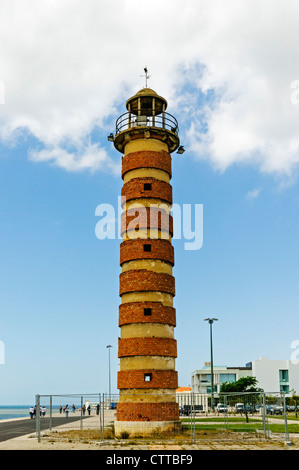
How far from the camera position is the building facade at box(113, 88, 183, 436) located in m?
28.4

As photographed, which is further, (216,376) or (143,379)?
(216,376)

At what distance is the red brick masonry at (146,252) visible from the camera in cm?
3042

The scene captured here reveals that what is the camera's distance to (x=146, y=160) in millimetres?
32094

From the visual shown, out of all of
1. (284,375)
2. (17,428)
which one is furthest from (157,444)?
(284,375)

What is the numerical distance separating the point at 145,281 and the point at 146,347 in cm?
396

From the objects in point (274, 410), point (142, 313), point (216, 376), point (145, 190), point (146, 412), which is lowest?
point (216, 376)

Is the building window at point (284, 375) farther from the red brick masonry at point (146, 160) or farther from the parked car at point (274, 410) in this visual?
the red brick masonry at point (146, 160)

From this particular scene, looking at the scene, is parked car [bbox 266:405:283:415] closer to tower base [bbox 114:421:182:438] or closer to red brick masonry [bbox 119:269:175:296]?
tower base [bbox 114:421:182:438]

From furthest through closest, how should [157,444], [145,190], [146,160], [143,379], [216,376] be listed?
[216,376], [146,160], [145,190], [143,379], [157,444]

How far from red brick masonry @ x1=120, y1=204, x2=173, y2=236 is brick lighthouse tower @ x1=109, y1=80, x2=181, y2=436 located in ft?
0.21

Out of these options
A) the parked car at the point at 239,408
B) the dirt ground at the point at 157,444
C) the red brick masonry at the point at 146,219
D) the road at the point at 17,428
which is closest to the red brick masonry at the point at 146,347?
the dirt ground at the point at 157,444

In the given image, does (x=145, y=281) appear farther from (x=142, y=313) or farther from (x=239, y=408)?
(x=239, y=408)
